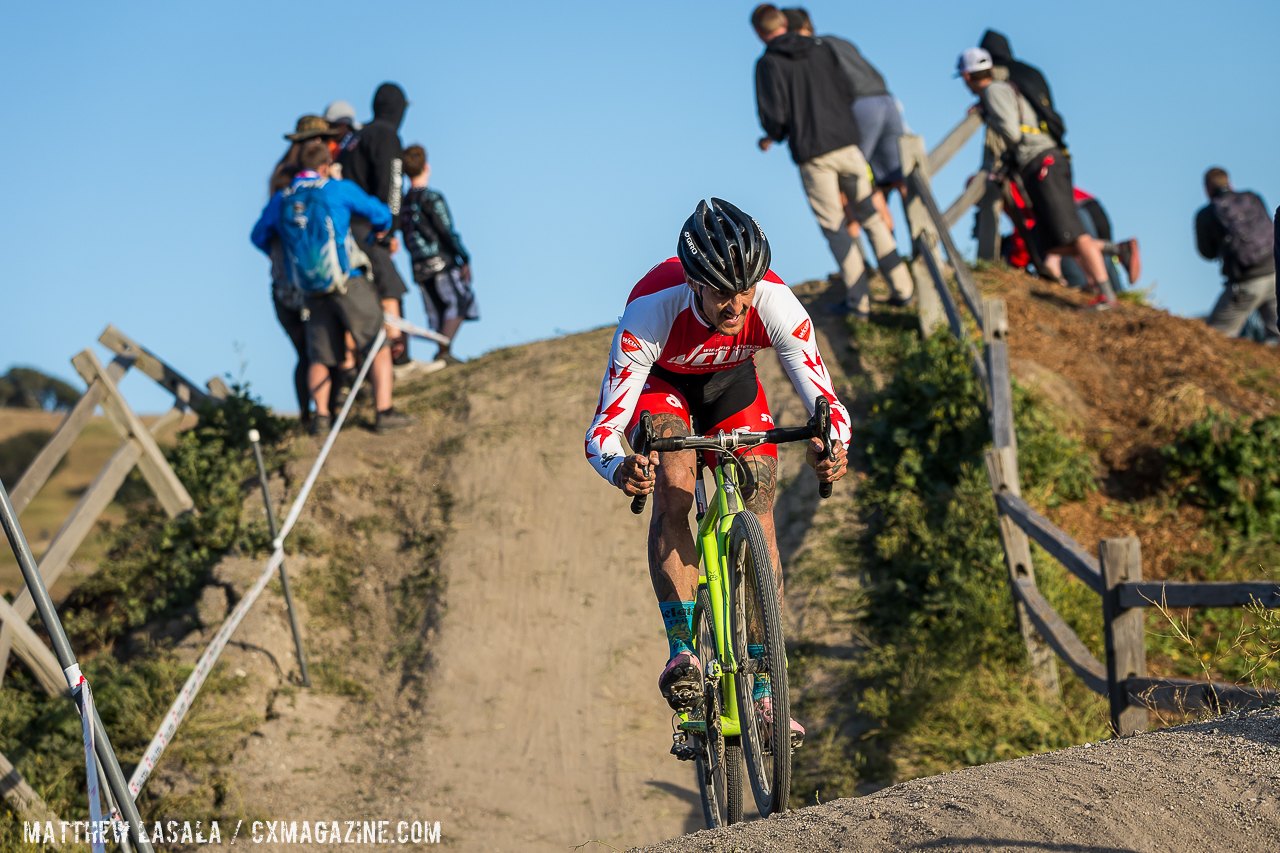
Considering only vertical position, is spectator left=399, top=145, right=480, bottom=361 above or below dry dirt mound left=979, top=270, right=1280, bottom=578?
above

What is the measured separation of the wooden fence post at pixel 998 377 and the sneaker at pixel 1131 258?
15.0 ft

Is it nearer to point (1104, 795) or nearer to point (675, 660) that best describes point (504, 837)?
point (675, 660)

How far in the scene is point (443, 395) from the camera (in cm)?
1334

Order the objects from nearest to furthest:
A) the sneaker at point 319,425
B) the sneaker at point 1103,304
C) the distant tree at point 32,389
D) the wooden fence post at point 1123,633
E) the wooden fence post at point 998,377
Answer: the wooden fence post at point 1123,633 < the wooden fence post at point 998,377 < the sneaker at point 319,425 < the sneaker at point 1103,304 < the distant tree at point 32,389

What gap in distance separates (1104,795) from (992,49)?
9.94 meters

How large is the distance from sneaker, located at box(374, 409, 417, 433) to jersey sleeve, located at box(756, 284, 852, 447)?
726cm

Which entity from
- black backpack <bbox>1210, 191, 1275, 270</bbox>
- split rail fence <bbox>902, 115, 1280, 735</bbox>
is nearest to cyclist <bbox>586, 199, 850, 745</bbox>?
split rail fence <bbox>902, 115, 1280, 735</bbox>

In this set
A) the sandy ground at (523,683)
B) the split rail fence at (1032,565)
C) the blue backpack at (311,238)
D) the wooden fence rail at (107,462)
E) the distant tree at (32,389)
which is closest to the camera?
the sandy ground at (523,683)

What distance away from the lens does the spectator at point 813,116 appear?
36.1 feet

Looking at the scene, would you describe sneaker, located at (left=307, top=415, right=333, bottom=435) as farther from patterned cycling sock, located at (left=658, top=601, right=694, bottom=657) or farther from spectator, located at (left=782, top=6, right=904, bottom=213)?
patterned cycling sock, located at (left=658, top=601, right=694, bottom=657)

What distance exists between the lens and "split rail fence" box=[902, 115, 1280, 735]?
20.8 ft

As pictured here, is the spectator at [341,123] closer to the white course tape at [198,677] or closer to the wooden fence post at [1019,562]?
the white course tape at [198,677]

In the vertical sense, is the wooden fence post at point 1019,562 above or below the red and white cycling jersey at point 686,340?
below

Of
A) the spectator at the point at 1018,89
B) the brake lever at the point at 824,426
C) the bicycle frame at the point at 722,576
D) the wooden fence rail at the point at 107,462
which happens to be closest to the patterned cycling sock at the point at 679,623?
the bicycle frame at the point at 722,576
